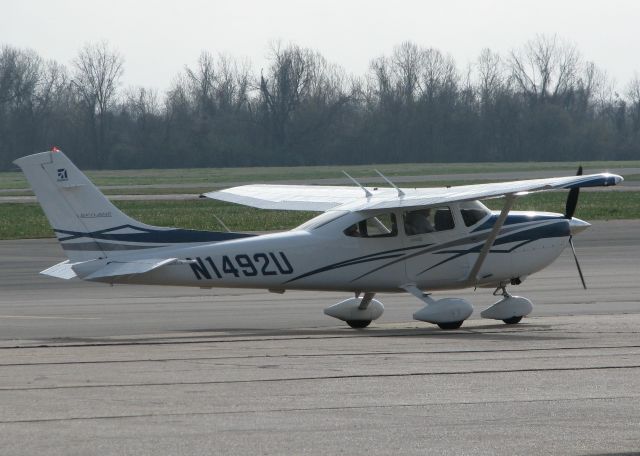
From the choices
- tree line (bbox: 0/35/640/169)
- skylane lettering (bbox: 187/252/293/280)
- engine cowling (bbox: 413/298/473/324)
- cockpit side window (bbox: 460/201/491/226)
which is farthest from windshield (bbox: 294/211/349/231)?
tree line (bbox: 0/35/640/169)

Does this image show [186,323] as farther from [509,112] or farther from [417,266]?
[509,112]

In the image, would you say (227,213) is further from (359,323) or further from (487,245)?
(487,245)

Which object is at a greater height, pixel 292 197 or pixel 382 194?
pixel 382 194

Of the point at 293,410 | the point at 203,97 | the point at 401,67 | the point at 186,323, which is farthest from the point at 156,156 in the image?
the point at 293,410

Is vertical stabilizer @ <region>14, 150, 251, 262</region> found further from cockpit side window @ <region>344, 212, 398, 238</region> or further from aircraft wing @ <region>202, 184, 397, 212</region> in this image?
aircraft wing @ <region>202, 184, 397, 212</region>

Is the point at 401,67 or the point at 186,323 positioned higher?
the point at 401,67

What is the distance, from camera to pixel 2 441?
8.55 m

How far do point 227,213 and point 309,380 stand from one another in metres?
35.8

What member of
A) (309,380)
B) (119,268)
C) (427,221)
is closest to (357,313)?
(427,221)

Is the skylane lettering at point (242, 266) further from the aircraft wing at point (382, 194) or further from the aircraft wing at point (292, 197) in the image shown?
the aircraft wing at point (292, 197)

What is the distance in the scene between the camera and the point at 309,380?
37.0 feet

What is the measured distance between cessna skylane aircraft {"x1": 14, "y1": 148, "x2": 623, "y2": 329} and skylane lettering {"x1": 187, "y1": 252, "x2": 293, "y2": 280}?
1 cm

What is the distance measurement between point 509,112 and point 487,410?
113434mm

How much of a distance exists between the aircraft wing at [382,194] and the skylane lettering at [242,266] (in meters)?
1.34
